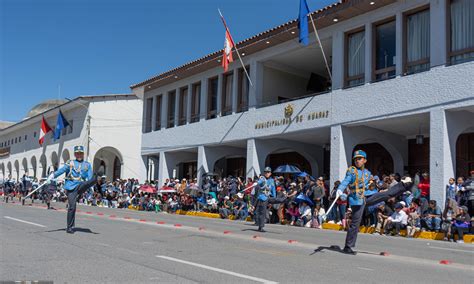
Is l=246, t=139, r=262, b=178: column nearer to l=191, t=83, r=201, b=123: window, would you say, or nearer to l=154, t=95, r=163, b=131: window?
l=191, t=83, r=201, b=123: window

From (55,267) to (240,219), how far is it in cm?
1723

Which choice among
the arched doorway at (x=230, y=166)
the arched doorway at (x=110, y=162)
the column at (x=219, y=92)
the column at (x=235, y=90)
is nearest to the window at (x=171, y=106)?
the arched doorway at (x=230, y=166)

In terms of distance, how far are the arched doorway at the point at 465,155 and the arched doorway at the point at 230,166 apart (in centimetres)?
1513

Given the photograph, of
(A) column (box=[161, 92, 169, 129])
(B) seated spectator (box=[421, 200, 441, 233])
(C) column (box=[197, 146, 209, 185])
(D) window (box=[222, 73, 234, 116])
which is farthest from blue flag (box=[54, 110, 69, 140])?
(B) seated spectator (box=[421, 200, 441, 233])

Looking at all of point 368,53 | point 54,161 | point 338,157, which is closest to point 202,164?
point 338,157

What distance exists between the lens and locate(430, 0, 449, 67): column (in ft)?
64.9

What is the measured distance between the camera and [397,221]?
709 inches

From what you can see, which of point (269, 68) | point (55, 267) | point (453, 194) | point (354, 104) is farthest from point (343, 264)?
point (269, 68)

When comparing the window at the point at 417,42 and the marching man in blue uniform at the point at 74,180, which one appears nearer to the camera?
the marching man in blue uniform at the point at 74,180

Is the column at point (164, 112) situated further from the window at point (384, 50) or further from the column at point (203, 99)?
the window at point (384, 50)

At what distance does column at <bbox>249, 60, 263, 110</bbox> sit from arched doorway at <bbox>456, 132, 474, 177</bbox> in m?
10.5

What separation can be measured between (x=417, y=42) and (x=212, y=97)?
14816mm

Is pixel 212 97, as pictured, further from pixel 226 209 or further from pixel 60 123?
pixel 60 123

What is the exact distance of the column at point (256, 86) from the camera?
94.5 feet
